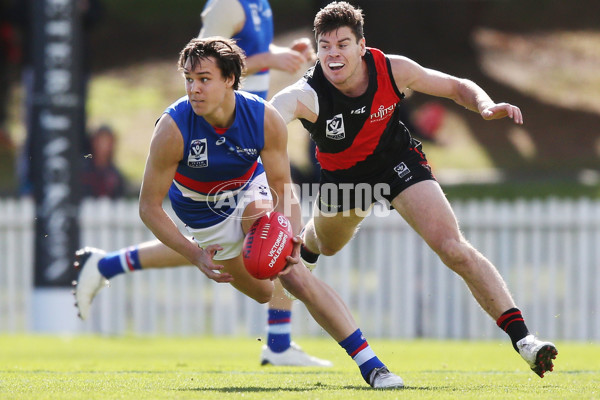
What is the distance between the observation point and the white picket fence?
34.8ft

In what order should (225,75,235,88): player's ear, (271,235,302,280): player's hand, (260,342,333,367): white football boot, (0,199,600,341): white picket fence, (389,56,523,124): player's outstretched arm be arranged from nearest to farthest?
(271,235,302,280): player's hand < (225,75,235,88): player's ear < (389,56,523,124): player's outstretched arm < (260,342,333,367): white football boot < (0,199,600,341): white picket fence

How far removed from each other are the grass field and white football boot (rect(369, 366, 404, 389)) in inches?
2.5

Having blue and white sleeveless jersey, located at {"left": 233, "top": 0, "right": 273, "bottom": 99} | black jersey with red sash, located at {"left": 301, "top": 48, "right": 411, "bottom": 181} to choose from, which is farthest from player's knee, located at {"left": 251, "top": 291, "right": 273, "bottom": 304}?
blue and white sleeveless jersey, located at {"left": 233, "top": 0, "right": 273, "bottom": 99}

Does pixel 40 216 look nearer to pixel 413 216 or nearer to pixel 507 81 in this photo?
pixel 413 216

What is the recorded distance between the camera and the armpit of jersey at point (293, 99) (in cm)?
569

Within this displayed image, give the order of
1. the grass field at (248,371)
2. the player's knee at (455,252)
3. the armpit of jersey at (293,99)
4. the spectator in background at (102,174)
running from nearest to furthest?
the grass field at (248,371) → the player's knee at (455,252) → the armpit of jersey at (293,99) → the spectator in background at (102,174)

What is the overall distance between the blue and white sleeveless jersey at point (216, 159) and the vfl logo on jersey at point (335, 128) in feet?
1.63

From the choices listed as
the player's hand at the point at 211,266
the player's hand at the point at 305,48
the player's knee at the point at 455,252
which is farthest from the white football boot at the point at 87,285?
the player's knee at the point at 455,252

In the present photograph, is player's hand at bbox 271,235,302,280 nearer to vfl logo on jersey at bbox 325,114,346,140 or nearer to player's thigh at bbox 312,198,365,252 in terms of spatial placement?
vfl logo on jersey at bbox 325,114,346,140

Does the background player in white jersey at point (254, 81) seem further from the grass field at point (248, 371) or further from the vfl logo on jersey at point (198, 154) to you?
the vfl logo on jersey at point (198, 154)

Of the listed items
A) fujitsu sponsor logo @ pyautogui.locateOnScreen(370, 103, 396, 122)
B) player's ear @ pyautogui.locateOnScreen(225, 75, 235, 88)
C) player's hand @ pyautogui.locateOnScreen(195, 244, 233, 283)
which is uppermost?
player's ear @ pyautogui.locateOnScreen(225, 75, 235, 88)

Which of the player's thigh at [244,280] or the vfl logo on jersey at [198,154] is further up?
the vfl logo on jersey at [198,154]

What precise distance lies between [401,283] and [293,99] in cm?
535

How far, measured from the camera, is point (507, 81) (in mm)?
19438
